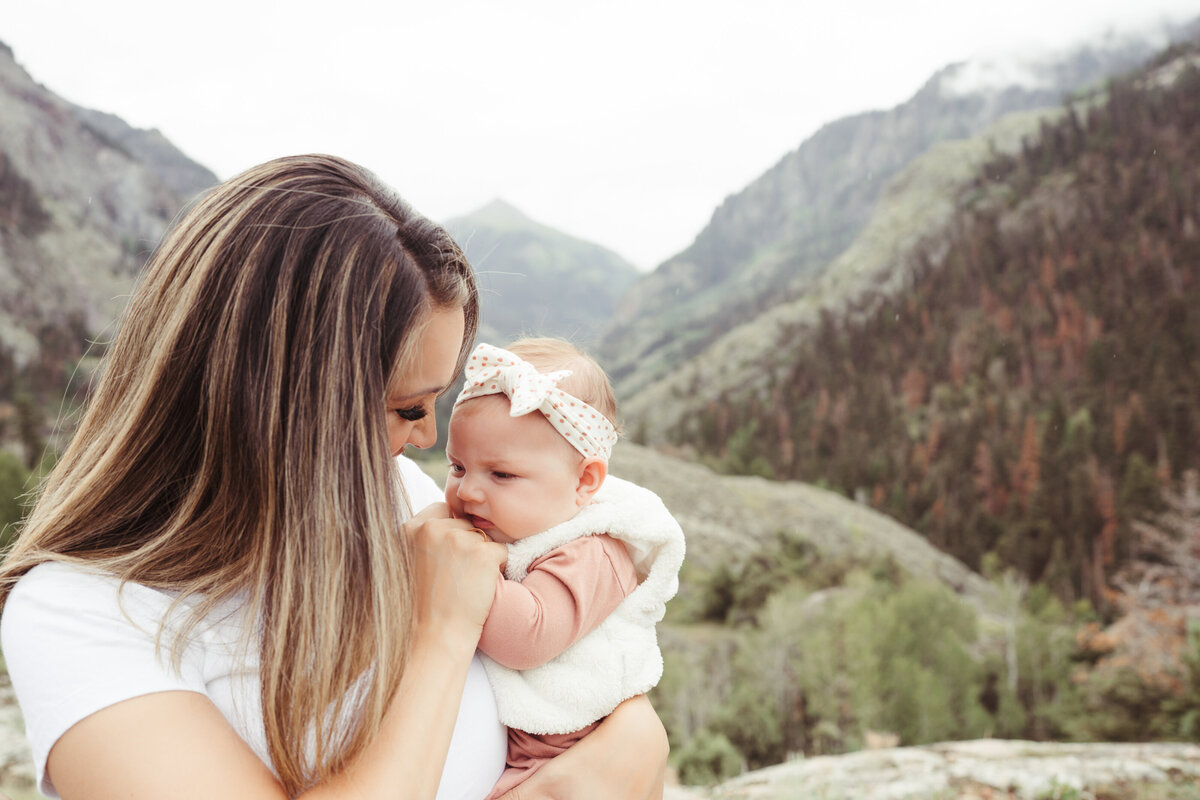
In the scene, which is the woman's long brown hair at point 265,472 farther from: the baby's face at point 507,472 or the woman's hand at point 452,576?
the baby's face at point 507,472

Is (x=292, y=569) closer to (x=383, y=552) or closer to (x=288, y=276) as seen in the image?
(x=383, y=552)

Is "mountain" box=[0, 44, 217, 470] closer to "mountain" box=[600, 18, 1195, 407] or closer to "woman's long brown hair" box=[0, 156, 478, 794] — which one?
"woman's long brown hair" box=[0, 156, 478, 794]

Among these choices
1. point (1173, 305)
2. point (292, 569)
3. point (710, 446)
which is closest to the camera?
point (292, 569)

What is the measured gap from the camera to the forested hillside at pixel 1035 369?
47312 millimetres

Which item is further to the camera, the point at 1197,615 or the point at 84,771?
the point at 1197,615

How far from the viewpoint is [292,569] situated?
122 cm

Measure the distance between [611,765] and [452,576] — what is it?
515 millimetres

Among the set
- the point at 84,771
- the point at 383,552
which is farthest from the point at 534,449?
the point at 84,771

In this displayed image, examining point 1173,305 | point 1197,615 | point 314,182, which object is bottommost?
point 1197,615

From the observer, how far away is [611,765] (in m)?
1.53

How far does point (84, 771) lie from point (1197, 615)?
20.9 metres

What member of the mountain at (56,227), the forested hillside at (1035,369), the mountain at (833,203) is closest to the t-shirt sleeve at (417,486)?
the forested hillside at (1035,369)

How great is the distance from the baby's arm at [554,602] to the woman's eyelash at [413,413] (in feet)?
1.29

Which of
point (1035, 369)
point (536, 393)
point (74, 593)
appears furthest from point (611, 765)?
point (1035, 369)
